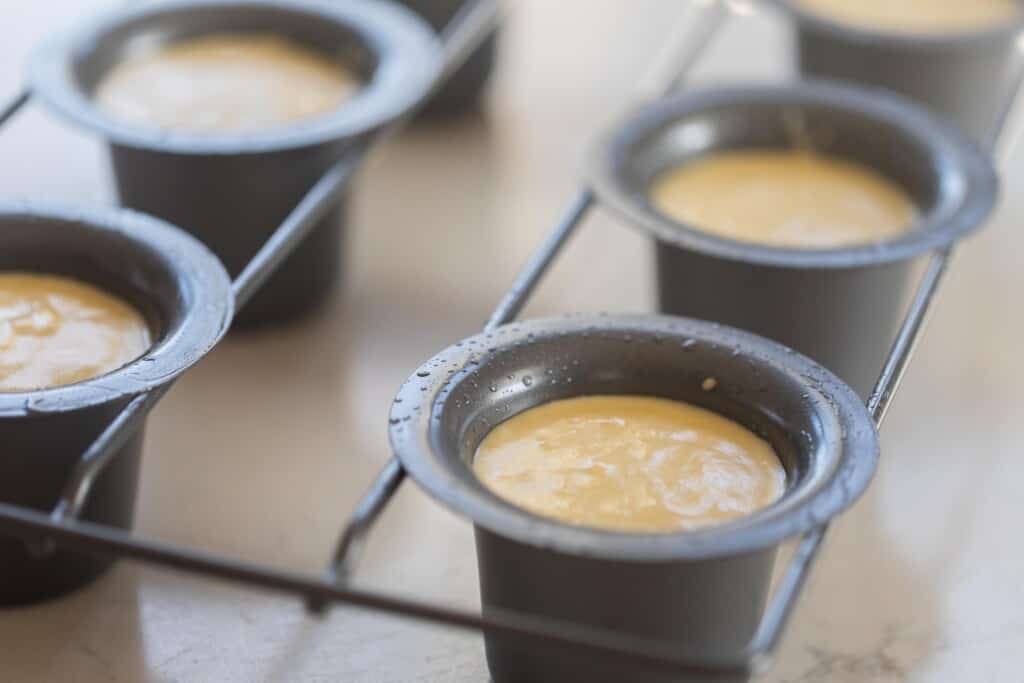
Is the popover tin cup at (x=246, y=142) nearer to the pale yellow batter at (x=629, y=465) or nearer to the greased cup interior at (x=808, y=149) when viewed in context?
the greased cup interior at (x=808, y=149)

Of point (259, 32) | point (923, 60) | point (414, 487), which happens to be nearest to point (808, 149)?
point (923, 60)

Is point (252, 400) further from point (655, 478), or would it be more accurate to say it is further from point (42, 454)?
point (655, 478)

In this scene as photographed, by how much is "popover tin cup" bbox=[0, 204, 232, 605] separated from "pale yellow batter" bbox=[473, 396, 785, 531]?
1.08ft

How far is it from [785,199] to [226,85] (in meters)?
0.84

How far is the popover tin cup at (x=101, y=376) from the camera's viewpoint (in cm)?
155

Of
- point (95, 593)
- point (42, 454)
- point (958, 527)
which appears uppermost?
point (958, 527)

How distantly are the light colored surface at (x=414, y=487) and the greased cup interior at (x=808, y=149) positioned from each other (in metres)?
0.28

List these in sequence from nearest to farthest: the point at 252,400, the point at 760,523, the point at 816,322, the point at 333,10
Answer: the point at 760,523 → the point at 816,322 → the point at 252,400 → the point at 333,10

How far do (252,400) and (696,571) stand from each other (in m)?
0.90

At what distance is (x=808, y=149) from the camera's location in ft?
7.64

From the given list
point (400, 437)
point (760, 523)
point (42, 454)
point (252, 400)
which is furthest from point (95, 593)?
point (760, 523)

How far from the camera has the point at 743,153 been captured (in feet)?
7.60

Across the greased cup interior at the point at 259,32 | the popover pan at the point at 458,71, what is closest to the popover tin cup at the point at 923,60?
the popover pan at the point at 458,71

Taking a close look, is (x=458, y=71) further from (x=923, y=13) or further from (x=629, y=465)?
(x=629, y=465)
